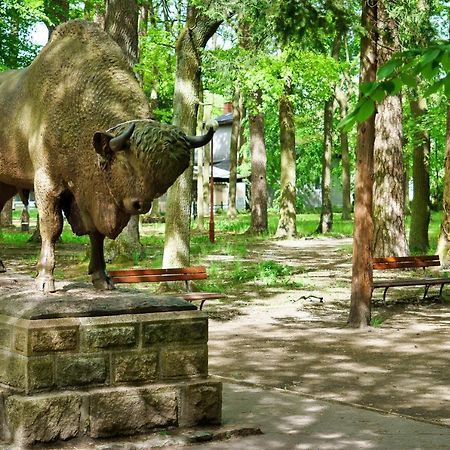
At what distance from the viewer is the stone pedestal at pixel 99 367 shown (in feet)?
22.6

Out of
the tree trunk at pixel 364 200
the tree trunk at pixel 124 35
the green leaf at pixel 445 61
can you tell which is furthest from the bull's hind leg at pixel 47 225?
the tree trunk at pixel 124 35

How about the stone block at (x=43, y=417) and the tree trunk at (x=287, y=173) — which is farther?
the tree trunk at (x=287, y=173)

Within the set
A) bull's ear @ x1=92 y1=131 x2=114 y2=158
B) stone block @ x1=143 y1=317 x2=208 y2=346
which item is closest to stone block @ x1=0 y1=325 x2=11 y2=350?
stone block @ x1=143 y1=317 x2=208 y2=346

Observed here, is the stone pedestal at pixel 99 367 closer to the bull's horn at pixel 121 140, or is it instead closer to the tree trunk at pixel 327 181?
the bull's horn at pixel 121 140

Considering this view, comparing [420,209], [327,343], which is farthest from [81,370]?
[420,209]

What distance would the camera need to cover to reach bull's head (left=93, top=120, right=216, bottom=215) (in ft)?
22.5

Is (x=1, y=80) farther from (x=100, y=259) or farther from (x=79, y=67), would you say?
(x=100, y=259)

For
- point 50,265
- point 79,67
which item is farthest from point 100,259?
point 79,67

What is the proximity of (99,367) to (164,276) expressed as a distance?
799 cm

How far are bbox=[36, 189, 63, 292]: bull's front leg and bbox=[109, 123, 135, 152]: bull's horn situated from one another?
1.08 metres

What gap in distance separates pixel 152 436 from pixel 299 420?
1.37m

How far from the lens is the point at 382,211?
22203 millimetres

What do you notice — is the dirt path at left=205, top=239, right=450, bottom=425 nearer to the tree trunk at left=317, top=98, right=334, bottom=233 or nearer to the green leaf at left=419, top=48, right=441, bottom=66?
the green leaf at left=419, top=48, right=441, bottom=66

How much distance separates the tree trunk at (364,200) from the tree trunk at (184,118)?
427 centimetres
